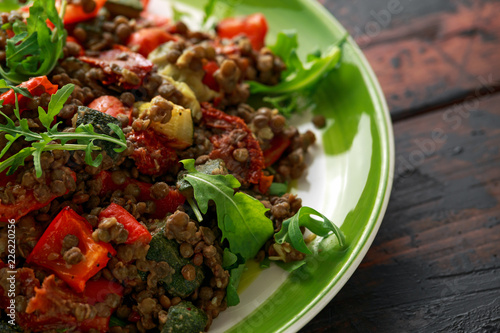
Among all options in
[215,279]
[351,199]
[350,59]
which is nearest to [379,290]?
[351,199]

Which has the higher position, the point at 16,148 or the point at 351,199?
the point at 16,148

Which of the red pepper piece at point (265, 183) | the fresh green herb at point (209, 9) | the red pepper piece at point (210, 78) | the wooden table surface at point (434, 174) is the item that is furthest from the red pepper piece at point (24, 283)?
the fresh green herb at point (209, 9)

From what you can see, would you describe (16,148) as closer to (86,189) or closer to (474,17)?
(86,189)

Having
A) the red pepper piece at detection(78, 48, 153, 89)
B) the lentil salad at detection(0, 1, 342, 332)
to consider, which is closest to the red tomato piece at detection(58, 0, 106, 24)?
the lentil salad at detection(0, 1, 342, 332)

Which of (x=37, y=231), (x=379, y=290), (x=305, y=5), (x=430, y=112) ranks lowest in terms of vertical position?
(x=379, y=290)

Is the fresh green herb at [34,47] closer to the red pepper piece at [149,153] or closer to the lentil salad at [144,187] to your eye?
the lentil salad at [144,187]
